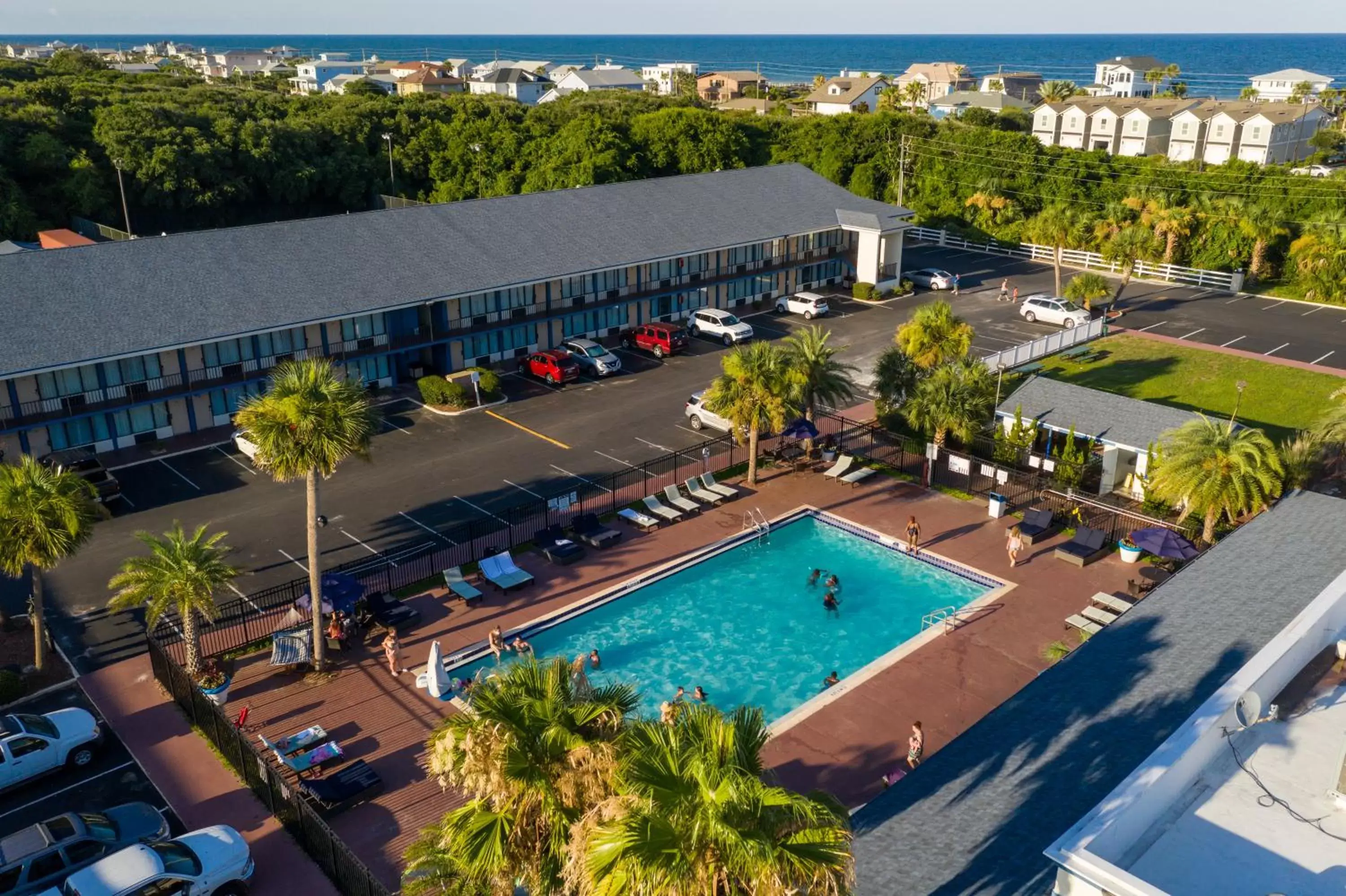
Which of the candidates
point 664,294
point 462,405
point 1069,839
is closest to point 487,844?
point 1069,839

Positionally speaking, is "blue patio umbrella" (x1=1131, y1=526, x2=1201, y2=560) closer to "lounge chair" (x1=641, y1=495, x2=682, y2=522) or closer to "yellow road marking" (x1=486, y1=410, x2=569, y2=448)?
"lounge chair" (x1=641, y1=495, x2=682, y2=522)

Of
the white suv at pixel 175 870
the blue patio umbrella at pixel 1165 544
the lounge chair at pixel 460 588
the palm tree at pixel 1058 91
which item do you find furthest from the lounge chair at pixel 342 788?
the palm tree at pixel 1058 91

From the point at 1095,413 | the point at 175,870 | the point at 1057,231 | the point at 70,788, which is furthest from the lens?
the point at 1057,231

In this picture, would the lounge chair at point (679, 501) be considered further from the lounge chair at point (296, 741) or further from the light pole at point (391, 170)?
the light pole at point (391, 170)

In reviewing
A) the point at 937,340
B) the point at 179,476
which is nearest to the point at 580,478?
the point at 179,476

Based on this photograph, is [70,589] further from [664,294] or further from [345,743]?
[664,294]

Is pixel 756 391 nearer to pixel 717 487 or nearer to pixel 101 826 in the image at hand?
pixel 717 487
